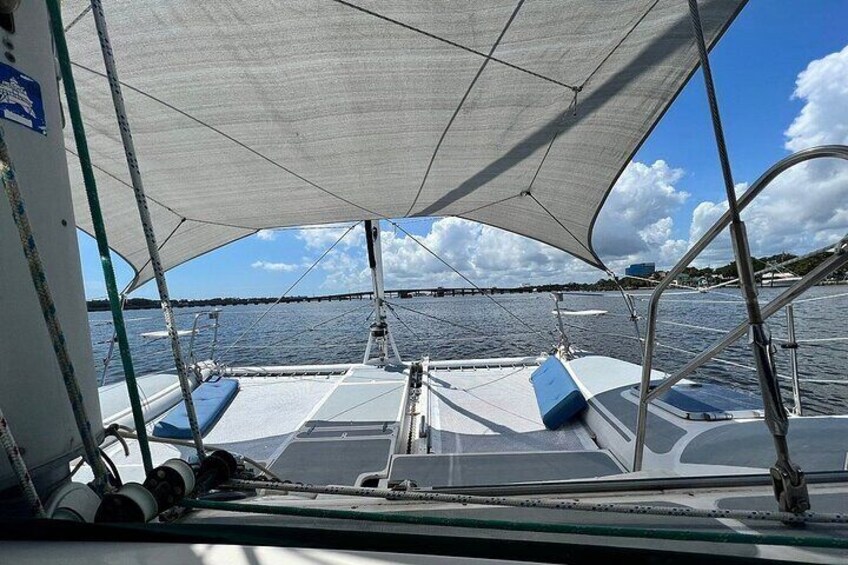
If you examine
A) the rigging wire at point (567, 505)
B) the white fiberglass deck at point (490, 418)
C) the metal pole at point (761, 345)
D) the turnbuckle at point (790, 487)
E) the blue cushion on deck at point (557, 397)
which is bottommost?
the white fiberglass deck at point (490, 418)

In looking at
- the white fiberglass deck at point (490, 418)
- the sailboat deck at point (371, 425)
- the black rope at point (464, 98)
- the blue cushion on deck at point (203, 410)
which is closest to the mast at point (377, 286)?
the sailboat deck at point (371, 425)

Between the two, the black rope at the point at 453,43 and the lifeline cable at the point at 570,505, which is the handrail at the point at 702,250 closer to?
the lifeline cable at the point at 570,505

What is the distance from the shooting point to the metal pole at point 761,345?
0.93 meters

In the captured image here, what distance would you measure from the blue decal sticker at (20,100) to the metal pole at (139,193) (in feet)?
0.48

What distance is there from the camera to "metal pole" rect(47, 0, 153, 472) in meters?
0.88

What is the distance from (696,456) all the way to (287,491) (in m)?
2.04

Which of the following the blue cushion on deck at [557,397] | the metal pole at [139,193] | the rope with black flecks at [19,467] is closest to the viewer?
the rope with black flecks at [19,467]

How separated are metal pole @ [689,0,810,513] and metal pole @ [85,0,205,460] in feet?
4.56

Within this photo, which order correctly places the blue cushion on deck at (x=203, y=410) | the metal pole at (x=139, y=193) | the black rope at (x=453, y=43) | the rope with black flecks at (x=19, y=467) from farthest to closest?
the blue cushion on deck at (x=203, y=410) < the black rope at (x=453, y=43) < the metal pole at (x=139, y=193) < the rope with black flecks at (x=19, y=467)

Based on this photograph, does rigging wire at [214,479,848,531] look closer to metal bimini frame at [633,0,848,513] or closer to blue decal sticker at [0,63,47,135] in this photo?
metal bimini frame at [633,0,848,513]

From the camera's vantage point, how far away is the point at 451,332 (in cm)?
1930

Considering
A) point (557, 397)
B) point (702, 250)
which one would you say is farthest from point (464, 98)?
point (557, 397)

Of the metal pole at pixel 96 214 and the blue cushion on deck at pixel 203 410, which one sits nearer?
the metal pole at pixel 96 214

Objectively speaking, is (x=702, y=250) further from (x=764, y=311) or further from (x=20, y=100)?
(x=20, y=100)
